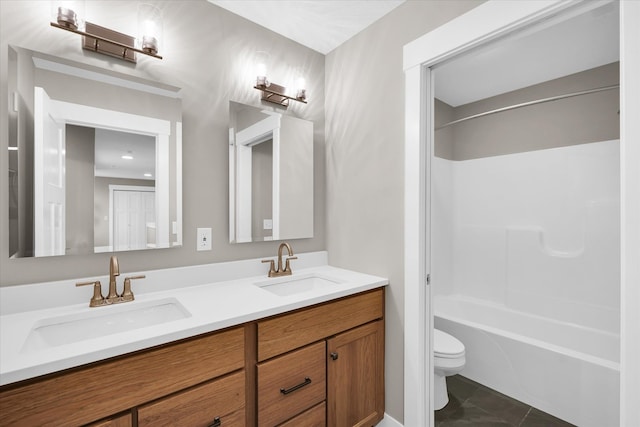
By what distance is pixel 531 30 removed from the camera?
1.20 m

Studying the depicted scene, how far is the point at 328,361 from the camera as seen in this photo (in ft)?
4.60

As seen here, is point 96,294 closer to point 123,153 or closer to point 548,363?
point 123,153

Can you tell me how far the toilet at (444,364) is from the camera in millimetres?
1816

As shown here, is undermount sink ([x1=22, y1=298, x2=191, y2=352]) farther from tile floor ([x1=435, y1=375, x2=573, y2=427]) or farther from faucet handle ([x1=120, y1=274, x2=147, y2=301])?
tile floor ([x1=435, y1=375, x2=573, y2=427])

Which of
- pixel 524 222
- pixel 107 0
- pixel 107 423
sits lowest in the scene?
pixel 107 423

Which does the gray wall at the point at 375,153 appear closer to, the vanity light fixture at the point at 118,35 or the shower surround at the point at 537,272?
the shower surround at the point at 537,272

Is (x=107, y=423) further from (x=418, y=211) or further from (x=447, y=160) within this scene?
(x=447, y=160)

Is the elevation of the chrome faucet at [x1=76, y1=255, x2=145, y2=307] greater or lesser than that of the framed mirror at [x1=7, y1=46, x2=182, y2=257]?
lesser

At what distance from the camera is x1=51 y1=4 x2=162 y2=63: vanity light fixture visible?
3.92ft

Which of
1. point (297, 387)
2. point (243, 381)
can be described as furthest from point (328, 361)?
point (243, 381)

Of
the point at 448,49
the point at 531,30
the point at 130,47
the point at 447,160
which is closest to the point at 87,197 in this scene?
the point at 130,47

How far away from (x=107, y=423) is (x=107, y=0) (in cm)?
167

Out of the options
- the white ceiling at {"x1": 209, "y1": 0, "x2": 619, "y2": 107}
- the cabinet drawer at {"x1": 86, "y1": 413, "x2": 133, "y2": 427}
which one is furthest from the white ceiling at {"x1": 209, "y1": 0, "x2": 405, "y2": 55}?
the cabinet drawer at {"x1": 86, "y1": 413, "x2": 133, "y2": 427}

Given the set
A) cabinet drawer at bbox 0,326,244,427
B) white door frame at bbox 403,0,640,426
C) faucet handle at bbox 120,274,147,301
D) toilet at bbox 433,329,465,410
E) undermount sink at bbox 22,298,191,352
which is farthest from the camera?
toilet at bbox 433,329,465,410
